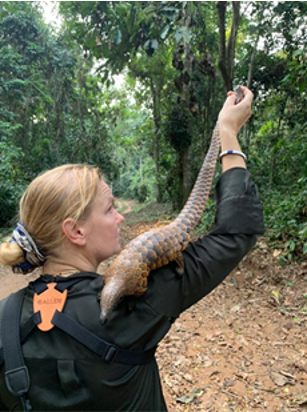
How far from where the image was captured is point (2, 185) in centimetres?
1222

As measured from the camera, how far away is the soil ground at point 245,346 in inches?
127

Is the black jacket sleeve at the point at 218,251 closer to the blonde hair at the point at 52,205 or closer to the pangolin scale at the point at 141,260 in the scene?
the pangolin scale at the point at 141,260

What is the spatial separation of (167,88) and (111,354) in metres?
14.5

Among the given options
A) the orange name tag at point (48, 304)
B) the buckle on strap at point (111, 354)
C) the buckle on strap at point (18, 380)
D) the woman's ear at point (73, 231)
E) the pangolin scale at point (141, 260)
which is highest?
the woman's ear at point (73, 231)

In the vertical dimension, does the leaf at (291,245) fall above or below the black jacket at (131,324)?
below

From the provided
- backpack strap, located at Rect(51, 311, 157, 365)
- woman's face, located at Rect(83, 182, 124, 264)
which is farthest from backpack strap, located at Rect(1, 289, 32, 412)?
woman's face, located at Rect(83, 182, 124, 264)

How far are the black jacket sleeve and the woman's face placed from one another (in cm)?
25

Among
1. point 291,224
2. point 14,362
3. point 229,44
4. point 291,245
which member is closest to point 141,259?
point 14,362

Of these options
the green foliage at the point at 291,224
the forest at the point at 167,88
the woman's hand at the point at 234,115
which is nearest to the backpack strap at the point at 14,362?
the woman's hand at the point at 234,115

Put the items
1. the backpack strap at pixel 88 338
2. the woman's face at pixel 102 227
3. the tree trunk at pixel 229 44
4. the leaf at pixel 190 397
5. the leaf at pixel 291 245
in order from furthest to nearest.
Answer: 1. the tree trunk at pixel 229 44
2. the leaf at pixel 291 245
3. the leaf at pixel 190 397
4. the woman's face at pixel 102 227
5. the backpack strap at pixel 88 338

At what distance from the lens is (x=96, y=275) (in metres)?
1.11

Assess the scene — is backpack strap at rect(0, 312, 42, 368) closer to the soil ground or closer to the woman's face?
the woman's face

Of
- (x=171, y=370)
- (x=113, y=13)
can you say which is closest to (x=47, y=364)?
(x=171, y=370)

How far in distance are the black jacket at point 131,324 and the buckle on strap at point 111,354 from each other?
0.02 meters
